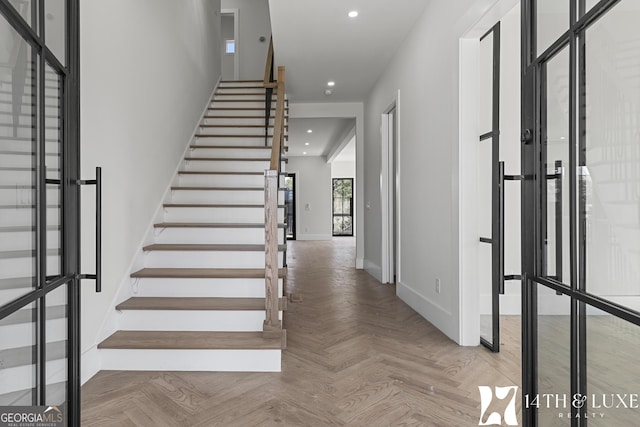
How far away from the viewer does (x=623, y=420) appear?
880 millimetres

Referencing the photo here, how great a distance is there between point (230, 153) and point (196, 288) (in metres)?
2.17

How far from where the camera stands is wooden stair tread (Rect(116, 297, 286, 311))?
2.57 metres

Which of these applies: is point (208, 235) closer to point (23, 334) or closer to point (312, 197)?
point (23, 334)

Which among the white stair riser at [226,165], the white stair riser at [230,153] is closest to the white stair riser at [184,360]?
the white stair riser at [226,165]

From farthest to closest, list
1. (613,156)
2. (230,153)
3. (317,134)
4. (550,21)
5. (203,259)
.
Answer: (317,134), (230,153), (203,259), (550,21), (613,156)

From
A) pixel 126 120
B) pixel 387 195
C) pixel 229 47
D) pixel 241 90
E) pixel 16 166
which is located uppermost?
pixel 229 47

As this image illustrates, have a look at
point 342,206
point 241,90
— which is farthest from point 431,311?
point 342,206

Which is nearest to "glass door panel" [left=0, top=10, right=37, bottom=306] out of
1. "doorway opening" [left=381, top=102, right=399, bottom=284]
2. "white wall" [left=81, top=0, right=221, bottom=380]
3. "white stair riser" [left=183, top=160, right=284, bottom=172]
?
"white wall" [left=81, top=0, right=221, bottom=380]

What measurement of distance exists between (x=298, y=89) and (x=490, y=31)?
330cm

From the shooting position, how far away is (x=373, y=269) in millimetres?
5633

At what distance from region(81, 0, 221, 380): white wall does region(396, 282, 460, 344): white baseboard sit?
232 centimetres

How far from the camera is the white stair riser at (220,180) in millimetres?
4156

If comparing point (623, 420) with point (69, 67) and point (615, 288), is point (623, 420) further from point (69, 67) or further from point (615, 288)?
point (69, 67)

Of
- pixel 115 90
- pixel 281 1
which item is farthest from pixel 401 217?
pixel 115 90
